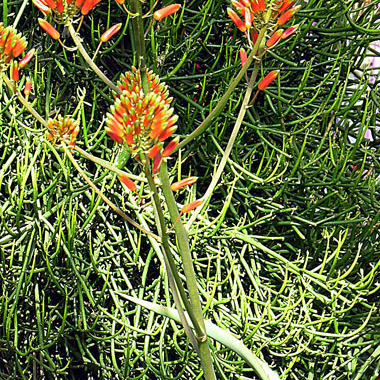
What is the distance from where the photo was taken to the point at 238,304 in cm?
80

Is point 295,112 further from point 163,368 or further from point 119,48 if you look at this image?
point 163,368

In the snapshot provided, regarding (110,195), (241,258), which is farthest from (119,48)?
(241,258)

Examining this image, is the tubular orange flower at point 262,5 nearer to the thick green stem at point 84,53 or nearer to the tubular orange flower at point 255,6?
the tubular orange flower at point 255,6

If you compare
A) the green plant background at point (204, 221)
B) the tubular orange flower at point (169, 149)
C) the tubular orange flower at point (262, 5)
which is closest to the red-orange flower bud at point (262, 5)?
the tubular orange flower at point (262, 5)

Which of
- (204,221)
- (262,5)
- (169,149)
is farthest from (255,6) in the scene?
(204,221)

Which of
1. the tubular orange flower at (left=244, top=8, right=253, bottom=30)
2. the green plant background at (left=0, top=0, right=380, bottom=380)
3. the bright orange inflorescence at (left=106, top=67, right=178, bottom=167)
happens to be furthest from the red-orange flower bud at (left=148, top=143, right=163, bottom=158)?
the green plant background at (left=0, top=0, right=380, bottom=380)

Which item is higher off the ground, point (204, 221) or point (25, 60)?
point (25, 60)

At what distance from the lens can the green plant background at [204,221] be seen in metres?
0.74

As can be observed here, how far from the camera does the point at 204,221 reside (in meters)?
0.78

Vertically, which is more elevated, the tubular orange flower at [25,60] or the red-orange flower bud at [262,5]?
the red-orange flower bud at [262,5]

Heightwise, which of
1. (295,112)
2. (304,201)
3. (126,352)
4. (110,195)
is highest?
(295,112)

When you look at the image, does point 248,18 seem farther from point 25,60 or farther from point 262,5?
point 25,60

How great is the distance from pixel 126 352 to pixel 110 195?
0.22 meters

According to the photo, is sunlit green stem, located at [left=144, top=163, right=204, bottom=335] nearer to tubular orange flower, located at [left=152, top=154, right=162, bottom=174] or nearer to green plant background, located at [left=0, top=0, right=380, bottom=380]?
tubular orange flower, located at [left=152, top=154, right=162, bottom=174]
